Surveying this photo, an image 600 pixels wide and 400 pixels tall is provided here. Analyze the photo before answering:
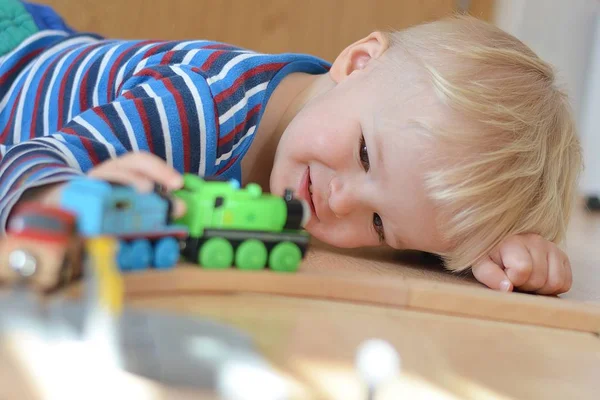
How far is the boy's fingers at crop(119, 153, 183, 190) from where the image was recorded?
622mm

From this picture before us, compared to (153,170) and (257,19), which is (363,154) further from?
(257,19)

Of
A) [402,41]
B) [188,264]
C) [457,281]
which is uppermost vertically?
[402,41]

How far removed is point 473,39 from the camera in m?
1.02

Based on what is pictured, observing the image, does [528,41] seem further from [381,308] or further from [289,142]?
[381,308]

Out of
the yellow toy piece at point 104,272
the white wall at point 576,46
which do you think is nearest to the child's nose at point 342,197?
the yellow toy piece at point 104,272

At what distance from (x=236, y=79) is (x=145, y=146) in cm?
22

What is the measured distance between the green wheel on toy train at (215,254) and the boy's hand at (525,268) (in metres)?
0.44

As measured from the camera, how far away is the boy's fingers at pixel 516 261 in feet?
3.07

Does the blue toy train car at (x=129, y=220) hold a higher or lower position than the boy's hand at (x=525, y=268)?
higher

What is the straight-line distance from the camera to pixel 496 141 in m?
0.92

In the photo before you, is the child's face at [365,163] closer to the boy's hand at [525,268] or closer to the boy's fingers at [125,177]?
the boy's hand at [525,268]

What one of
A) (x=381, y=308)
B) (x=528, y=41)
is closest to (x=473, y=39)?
(x=381, y=308)

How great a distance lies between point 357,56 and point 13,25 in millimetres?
755

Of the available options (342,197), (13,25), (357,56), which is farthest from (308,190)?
(13,25)
